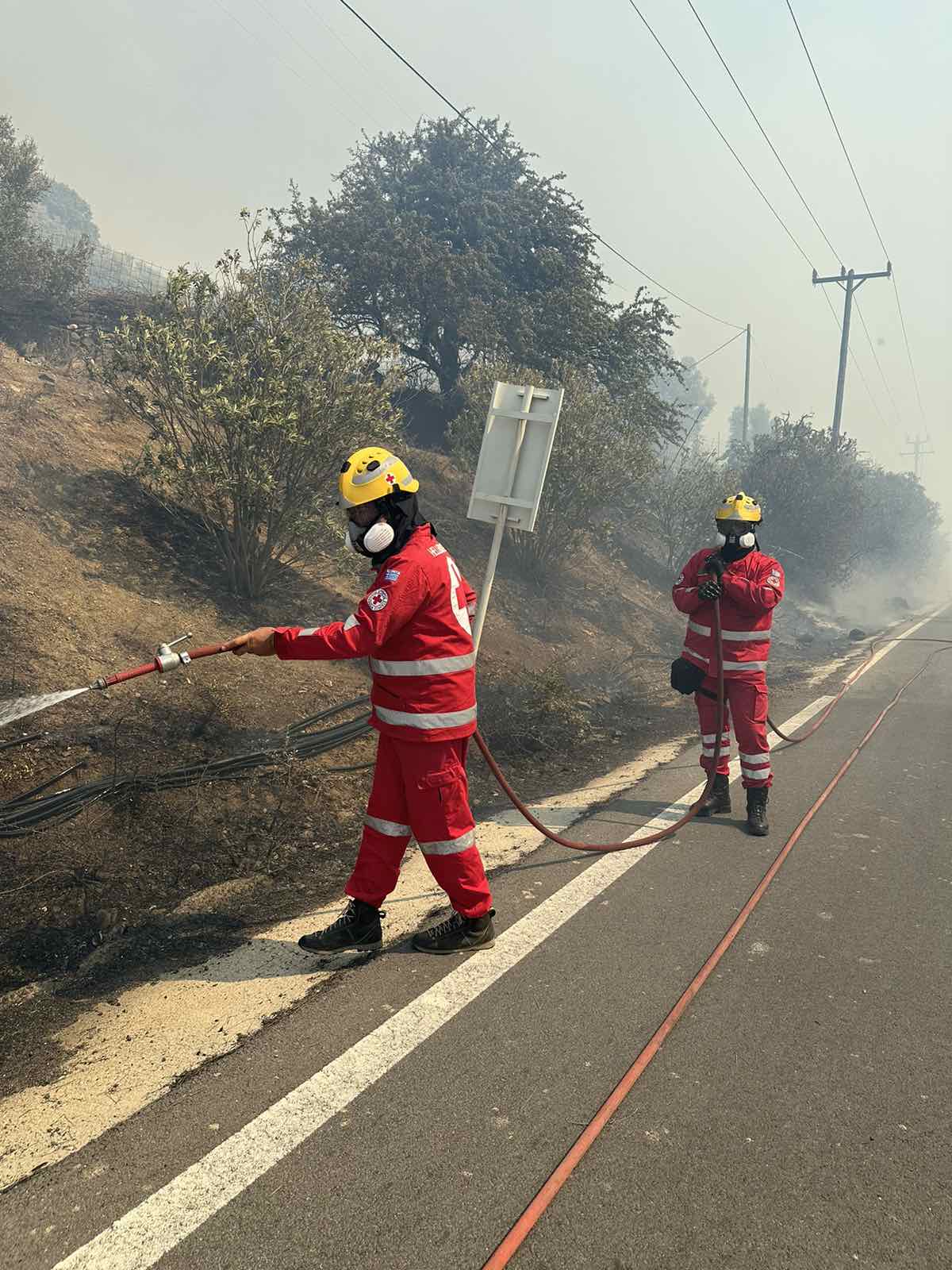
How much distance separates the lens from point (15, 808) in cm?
470

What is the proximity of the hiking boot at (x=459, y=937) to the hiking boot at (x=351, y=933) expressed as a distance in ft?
0.59

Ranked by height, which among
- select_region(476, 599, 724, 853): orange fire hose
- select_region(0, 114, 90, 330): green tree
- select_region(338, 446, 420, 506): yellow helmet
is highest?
select_region(0, 114, 90, 330): green tree

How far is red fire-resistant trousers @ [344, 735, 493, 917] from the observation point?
3.60 metres

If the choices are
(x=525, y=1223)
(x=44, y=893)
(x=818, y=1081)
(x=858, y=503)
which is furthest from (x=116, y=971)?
(x=858, y=503)

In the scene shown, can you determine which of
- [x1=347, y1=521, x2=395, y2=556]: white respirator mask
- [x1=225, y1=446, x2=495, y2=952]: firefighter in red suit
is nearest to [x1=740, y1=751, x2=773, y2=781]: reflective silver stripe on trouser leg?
[x1=225, y1=446, x2=495, y2=952]: firefighter in red suit

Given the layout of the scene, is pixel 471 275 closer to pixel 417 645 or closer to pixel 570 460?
pixel 570 460

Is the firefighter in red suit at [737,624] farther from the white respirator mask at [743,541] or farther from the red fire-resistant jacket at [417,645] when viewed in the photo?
the red fire-resistant jacket at [417,645]

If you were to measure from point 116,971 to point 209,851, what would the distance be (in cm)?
132

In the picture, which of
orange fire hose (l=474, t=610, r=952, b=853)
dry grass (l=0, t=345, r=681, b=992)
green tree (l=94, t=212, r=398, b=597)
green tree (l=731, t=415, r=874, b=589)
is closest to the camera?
dry grass (l=0, t=345, r=681, b=992)

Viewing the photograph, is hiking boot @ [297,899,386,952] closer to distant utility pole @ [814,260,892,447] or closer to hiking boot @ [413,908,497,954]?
hiking boot @ [413,908,497,954]

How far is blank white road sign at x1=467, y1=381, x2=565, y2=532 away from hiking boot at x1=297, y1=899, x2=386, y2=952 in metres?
3.32

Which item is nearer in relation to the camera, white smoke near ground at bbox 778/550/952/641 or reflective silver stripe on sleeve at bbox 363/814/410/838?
reflective silver stripe on sleeve at bbox 363/814/410/838

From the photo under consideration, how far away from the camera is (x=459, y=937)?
12.1 feet

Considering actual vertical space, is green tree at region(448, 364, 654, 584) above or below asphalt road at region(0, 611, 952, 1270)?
above
